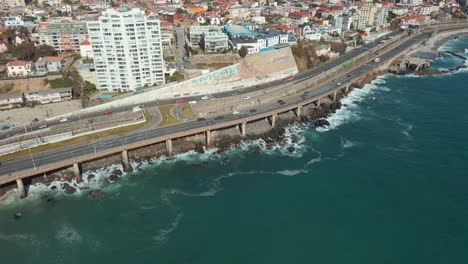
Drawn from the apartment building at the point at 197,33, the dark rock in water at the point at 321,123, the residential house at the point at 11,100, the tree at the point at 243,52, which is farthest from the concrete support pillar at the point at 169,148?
the apartment building at the point at 197,33

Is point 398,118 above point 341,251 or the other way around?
above

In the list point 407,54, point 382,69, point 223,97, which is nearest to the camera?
point 223,97

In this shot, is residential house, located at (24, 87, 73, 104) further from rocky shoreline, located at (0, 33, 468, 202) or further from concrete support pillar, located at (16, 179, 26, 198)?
concrete support pillar, located at (16, 179, 26, 198)

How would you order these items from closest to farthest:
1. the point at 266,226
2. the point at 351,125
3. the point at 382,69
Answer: the point at 266,226 < the point at 351,125 < the point at 382,69

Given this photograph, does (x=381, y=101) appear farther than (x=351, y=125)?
Yes

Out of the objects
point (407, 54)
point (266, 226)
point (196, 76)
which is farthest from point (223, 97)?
point (407, 54)

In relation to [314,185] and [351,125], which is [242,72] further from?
[314,185]

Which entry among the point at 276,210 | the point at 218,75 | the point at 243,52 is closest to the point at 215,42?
the point at 243,52

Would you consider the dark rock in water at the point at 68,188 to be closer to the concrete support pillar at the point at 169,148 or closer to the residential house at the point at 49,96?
the concrete support pillar at the point at 169,148
